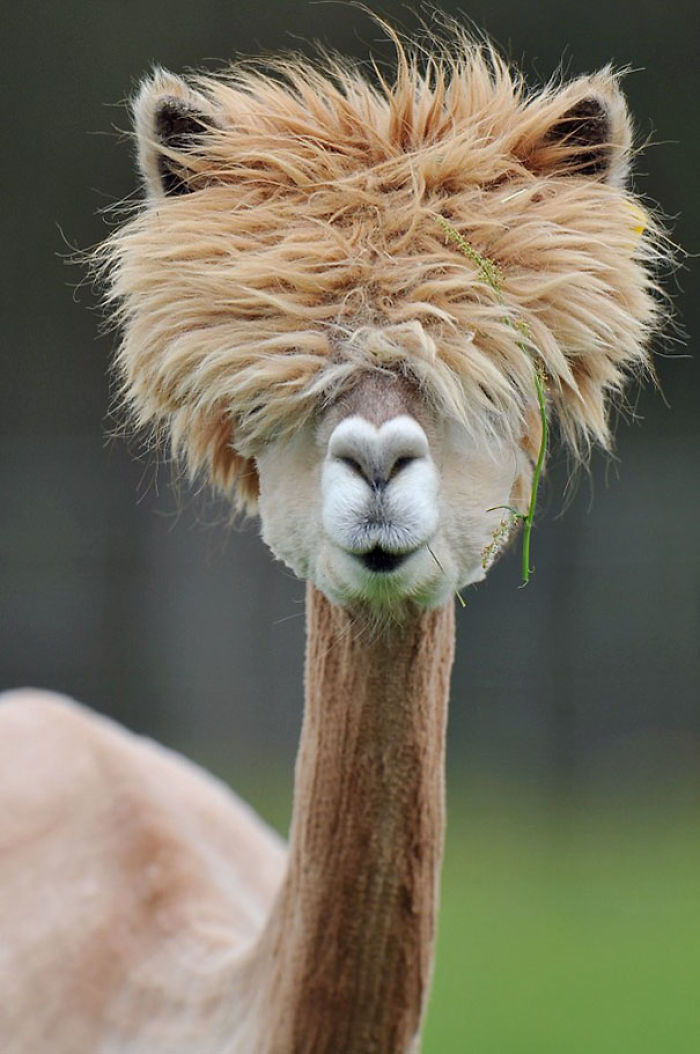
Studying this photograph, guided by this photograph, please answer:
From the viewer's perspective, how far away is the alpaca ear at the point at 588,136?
2.48 meters

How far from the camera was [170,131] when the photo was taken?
8.34 feet

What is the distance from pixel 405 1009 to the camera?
2.51 m

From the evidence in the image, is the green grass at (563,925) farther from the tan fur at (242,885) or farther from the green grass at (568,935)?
the tan fur at (242,885)

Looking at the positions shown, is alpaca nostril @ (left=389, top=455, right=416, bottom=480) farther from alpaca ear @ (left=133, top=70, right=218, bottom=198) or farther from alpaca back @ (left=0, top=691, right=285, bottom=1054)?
alpaca back @ (left=0, top=691, right=285, bottom=1054)

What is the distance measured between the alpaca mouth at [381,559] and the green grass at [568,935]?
13.4ft

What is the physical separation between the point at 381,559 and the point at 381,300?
0.38 meters

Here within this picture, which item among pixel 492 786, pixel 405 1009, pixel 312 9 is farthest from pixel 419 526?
pixel 312 9

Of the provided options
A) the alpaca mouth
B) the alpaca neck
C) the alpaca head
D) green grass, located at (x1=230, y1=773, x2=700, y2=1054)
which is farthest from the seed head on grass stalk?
green grass, located at (x1=230, y1=773, x2=700, y2=1054)

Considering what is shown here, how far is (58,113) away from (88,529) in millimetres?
4100

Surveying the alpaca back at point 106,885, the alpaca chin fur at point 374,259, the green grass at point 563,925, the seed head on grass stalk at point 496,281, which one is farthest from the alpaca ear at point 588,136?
the green grass at point 563,925

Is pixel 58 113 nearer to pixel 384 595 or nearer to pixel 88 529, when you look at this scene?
pixel 88 529

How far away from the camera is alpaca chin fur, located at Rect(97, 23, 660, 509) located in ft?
7.34

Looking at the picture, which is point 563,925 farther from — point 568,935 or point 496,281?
point 496,281

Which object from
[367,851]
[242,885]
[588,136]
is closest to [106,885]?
[242,885]
